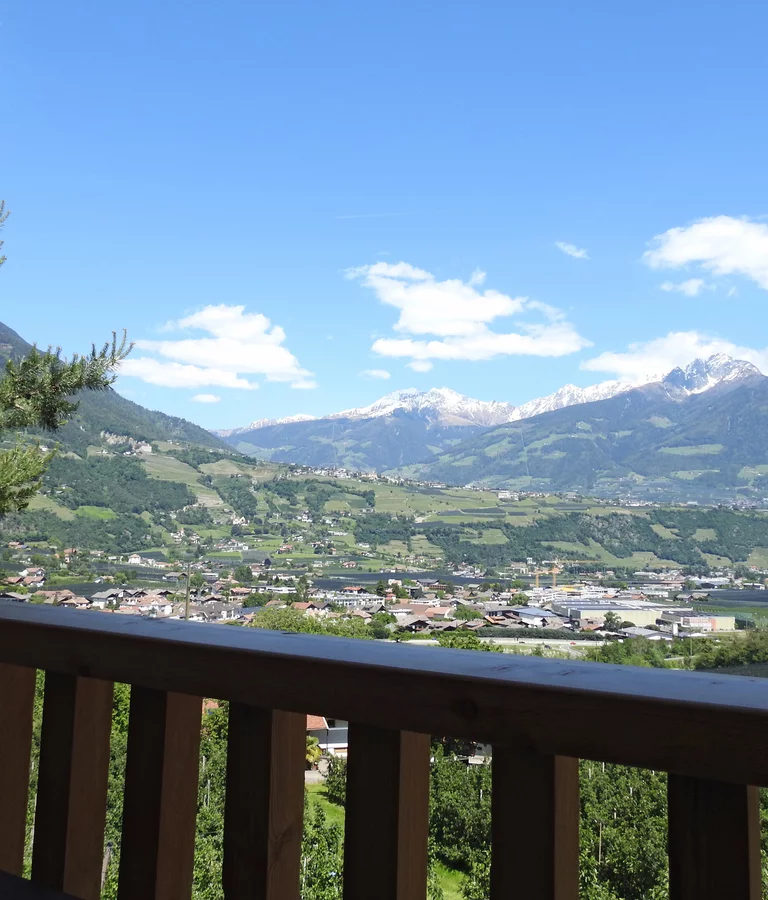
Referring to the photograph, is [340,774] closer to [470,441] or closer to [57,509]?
[57,509]

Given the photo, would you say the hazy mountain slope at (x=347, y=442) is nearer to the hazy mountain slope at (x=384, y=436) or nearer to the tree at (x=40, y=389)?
the hazy mountain slope at (x=384, y=436)

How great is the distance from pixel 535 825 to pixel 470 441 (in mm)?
141015

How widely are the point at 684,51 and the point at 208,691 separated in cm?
7167

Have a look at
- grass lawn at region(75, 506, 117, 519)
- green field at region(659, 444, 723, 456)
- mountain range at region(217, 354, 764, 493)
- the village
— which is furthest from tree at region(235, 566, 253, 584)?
green field at region(659, 444, 723, 456)

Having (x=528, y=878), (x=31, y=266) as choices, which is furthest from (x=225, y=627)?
(x=31, y=266)

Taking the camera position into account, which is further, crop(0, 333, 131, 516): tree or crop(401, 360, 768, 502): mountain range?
crop(401, 360, 768, 502): mountain range

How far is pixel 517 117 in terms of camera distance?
6875cm

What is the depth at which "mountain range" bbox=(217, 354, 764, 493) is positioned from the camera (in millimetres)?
100875

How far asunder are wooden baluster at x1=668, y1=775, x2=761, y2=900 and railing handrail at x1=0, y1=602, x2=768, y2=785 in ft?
0.08

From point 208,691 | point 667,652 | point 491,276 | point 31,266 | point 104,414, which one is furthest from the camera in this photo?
point 491,276

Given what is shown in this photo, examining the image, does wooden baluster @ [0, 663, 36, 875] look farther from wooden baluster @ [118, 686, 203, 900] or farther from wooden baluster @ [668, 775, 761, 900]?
wooden baluster @ [668, 775, 761, 900]

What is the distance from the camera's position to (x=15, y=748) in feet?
2.87

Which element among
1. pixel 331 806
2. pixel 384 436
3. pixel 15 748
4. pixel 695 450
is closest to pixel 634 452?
pixel 695 450

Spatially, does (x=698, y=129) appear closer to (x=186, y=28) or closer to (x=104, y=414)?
(x=186, y=28)
